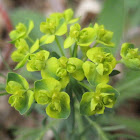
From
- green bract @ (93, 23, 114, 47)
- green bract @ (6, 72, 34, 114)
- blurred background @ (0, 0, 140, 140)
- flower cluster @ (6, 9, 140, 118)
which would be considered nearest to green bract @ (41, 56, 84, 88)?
flower cluster @ (6, 9, 140, 118)

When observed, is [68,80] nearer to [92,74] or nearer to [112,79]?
[92,74]

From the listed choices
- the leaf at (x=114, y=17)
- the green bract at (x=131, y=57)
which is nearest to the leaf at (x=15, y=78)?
the green bract at (x=131, y=57)

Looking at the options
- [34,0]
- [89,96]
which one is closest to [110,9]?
[89,96]

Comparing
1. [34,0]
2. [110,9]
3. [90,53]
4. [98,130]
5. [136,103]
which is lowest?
[136,103]

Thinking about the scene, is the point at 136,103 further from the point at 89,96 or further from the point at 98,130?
the point at 89,96

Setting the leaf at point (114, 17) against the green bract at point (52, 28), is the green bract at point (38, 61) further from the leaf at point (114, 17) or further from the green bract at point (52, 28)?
the leaf at point (114, 17)

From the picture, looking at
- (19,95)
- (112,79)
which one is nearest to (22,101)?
(19,95)

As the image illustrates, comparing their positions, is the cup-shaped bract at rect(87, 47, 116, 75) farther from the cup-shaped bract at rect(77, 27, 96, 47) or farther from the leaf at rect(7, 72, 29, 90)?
the leaf at rect(7, 72, 29, 90)
